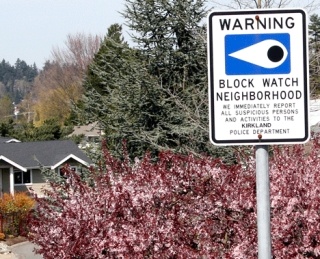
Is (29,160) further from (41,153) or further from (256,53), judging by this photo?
(256,53)

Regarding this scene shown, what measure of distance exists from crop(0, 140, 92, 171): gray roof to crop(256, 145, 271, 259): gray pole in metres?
37.5

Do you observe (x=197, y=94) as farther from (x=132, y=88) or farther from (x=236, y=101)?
(x=236, y=101)

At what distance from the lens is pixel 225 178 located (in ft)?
27.1

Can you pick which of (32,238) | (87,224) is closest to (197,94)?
(32,238)

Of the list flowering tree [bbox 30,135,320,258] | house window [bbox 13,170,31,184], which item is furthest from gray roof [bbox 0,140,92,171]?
flowering tree [bbox 30,135,320,258]

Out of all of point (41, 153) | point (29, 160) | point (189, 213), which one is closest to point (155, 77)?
point (189, 213)

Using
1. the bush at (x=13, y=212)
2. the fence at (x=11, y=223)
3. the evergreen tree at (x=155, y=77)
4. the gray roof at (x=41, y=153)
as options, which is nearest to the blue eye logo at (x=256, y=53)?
the evergreen tree at (x=155, y=77)

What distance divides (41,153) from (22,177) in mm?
1974

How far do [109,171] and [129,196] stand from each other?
949 mm

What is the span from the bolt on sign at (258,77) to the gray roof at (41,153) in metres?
37.4

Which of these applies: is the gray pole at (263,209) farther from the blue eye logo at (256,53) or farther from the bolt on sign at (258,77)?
the blue eye logo at (256,53)

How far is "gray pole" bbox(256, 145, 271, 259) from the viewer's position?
3.24 metres

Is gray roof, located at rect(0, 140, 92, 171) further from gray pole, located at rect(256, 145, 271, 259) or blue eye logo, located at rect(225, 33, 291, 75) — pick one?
gray pole, located at rect(256, 145, 271, 259)

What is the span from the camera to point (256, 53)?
3.39m
